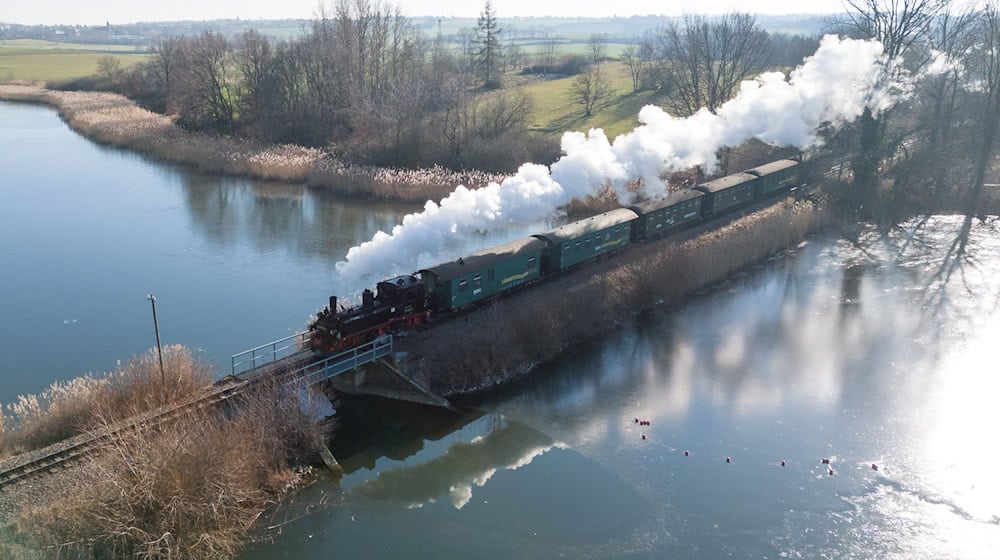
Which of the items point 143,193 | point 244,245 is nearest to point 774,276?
point 244,245

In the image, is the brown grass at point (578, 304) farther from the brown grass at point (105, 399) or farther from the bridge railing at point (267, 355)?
the brown grass at point (105, 399)

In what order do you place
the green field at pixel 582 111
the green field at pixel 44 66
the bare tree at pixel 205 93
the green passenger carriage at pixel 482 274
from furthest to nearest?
the green field at pixel 44 66 < the bare tree at pixel 205 93 < the green field at pixel 582 111 < the green passenger carriage at pixel 482 274

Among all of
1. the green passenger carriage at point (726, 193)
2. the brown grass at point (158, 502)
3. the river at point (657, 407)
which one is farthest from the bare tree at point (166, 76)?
the brown grass at point (158, 502)

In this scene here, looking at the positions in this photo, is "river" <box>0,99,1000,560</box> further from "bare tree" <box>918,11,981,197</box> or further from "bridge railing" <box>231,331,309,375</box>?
"bare tree" <box>918,11,981,197</box>

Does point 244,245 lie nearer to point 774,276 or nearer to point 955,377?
point 774,276

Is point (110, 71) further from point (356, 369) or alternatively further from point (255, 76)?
point (356, 369)

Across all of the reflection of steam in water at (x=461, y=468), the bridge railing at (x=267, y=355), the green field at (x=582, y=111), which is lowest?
the reflection of steam in water at (x=461, y=468)
